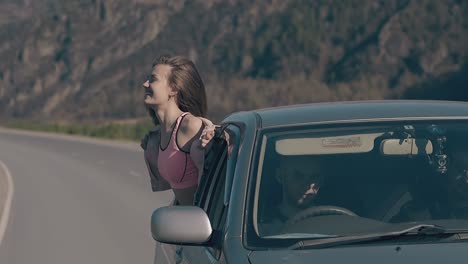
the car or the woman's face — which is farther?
the woman's face

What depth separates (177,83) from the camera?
5754 mm

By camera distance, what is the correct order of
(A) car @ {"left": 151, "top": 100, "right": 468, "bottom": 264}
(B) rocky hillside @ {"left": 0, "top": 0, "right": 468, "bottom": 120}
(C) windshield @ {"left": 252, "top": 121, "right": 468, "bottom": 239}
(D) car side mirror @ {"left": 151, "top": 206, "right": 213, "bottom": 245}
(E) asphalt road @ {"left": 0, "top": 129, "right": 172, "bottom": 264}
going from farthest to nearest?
(B) rocky hillside @ {"left": 0, "top": 0, "right": 468, "bottom": 120}, (E) asphalt road @ {"left": 0, "top": 129, "right": 172, "bottom": 264}, (C) windshield @ {"left": 252, "top": 121, "right": 468, "bottom": 239}, (D) car side mirror @ {"left": 151, "top": 206, "right": 213, "bottom": 245}, (A) car @ {"left": 151, "top": 100, "right": 468, "bottom": 264}

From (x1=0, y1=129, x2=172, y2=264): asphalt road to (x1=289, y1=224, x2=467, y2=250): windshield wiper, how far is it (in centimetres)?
708

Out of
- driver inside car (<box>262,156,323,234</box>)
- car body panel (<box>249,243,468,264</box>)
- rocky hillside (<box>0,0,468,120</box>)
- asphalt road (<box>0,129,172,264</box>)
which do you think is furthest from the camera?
rocky hillside (<box>0,0,468,120</box>)

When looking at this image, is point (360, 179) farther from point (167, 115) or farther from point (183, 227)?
point (167, 115)

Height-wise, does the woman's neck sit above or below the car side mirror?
above

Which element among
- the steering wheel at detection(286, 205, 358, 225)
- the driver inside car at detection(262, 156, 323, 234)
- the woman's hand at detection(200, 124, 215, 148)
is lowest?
the steering wheel at detection(286, 205, 358, 225)

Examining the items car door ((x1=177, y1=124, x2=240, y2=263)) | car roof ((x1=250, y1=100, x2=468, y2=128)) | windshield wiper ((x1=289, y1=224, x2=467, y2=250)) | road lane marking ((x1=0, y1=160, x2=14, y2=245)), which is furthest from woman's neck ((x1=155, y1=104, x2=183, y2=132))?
road lane marking ((x1=0, y1=160, x2=14, y2=245))

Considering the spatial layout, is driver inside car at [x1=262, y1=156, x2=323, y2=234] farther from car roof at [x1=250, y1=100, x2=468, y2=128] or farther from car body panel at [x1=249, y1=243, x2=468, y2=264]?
car body panel at [x1=249, y1=243, x2=468, y2=264]

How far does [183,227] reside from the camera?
4.16 m

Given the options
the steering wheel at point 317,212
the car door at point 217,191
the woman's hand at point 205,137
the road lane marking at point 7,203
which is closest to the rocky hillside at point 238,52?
the road lane marking at point 7,203

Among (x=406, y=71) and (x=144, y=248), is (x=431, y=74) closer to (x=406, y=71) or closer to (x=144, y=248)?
(x=406, y=71)

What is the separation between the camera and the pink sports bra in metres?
5.45

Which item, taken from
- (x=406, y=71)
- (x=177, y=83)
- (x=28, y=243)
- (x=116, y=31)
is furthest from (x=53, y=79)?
(x=177, y=83)
